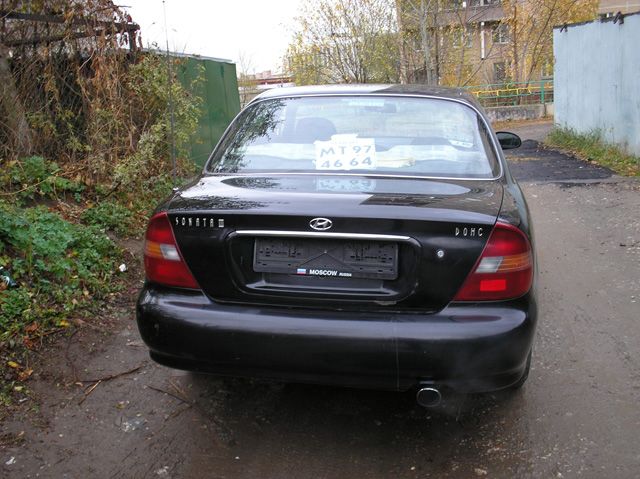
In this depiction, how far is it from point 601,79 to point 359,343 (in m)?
11.5

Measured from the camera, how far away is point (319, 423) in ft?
10.8

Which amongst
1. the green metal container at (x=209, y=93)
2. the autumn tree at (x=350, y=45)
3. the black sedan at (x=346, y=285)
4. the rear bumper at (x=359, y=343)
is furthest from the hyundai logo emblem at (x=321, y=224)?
the autumn tree at (x=350, y=45)

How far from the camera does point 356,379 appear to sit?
107 inches

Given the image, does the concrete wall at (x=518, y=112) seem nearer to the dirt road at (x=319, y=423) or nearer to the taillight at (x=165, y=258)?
the dirt road at (x=319, y=423)

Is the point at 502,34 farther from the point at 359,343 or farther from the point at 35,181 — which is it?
the point at 359,343

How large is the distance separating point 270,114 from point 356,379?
1952 mm

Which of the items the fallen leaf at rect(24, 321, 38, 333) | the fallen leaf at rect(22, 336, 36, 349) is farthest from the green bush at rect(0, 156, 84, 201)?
the fallen leaf at rect(22, 336, 36, 349)

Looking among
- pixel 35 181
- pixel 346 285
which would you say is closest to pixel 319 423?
pixel 346 285

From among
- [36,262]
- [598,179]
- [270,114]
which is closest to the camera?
[270,114]

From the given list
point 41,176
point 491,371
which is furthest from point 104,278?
point 491,371

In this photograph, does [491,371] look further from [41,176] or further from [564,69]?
[564,69]

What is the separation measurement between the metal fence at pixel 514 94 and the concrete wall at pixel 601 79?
10.6 meters

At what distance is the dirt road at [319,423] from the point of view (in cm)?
289

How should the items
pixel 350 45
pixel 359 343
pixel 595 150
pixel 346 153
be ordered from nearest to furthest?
pixel 359 343 < pixel 346 153 < pixel 595 150 < pixel 350 45
